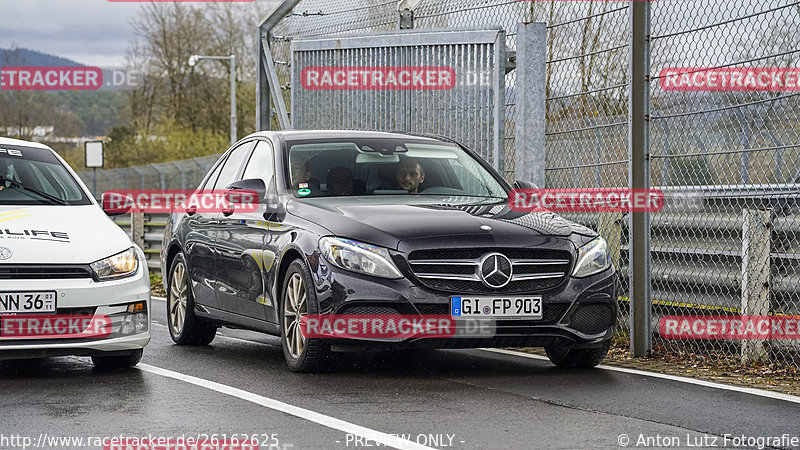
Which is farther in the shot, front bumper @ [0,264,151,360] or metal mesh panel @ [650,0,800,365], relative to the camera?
metal mesh panel @ [650,0,800,365]

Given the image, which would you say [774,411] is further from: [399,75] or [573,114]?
[399,75]

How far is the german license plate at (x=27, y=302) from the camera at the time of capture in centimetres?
768

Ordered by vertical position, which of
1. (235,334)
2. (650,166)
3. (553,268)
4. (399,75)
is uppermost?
(399,75)

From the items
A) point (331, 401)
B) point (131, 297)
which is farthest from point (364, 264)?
point (131, 297)

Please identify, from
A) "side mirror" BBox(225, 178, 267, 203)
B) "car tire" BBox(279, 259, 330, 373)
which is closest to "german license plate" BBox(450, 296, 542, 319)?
"car tire" BBox(279, 259, 330, 373)

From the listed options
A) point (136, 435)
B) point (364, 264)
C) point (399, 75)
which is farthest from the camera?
point (399, 75)

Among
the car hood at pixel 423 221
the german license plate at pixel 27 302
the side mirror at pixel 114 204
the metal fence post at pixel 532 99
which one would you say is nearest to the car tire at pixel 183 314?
the side mirror at pixel 114 204

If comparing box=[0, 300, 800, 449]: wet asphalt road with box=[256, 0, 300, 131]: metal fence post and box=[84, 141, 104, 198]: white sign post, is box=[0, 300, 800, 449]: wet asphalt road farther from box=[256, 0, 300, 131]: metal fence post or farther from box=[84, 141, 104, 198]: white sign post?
box=[84, 141, 104, 198]: white sign post

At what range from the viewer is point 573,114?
10.4 m

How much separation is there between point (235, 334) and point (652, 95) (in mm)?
4356

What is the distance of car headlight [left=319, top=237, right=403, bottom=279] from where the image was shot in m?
7.55

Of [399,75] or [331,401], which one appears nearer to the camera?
[331,401]

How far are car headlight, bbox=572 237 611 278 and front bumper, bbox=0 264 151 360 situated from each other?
2740mm

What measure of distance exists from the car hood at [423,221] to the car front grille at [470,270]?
8cm
